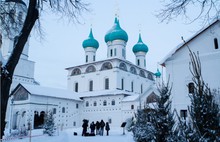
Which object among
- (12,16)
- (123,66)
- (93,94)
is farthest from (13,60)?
(123,66)

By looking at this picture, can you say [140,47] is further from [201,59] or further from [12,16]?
[12,16]

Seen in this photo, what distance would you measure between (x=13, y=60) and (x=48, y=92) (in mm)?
25734

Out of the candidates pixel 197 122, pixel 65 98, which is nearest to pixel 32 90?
pixel 65 98

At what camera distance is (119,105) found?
34375mm

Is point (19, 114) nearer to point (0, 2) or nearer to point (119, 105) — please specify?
point (119, 105)

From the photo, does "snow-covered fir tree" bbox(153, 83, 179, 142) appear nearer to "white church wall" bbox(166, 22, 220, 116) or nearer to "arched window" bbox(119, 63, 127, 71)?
"white church wall" bbox(166, 22, 220, 116)

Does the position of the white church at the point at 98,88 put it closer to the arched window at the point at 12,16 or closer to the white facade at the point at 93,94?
the white facade at the point at 93,94

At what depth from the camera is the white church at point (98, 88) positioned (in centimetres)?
1778

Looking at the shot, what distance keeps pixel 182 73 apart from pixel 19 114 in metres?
21.9

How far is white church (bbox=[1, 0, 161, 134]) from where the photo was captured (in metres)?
30.3

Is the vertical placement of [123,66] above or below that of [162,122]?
above

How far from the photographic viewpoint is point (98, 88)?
39.9 meters

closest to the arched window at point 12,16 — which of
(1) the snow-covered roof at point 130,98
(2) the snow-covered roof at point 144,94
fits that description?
(2) the snow-covered roof at point 144,94

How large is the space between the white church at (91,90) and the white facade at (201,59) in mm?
10395
